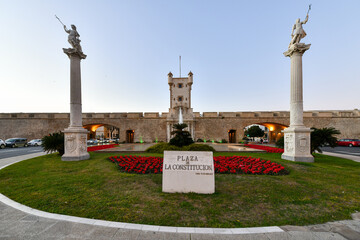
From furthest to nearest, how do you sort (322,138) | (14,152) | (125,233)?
(14,152)
(322,138)
(125,233)

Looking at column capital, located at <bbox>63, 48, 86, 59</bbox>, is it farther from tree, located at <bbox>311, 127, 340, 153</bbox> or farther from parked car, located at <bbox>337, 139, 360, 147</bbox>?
parked car, located at <bbox>337, 139, 360, 147</bbox>

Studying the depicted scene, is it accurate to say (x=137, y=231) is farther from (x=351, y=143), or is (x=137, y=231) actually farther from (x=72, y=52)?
(x=351, y=143)

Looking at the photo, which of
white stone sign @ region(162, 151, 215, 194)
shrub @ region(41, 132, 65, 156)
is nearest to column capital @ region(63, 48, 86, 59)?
shrub @ region(41, 132, 65, 156)

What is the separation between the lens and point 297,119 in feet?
30.5

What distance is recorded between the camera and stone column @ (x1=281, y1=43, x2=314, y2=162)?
8.84 metres

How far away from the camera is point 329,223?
117 inches

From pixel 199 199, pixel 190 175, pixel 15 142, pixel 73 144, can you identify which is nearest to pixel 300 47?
pixel 190 175

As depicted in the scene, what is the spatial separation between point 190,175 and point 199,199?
0.67 metres

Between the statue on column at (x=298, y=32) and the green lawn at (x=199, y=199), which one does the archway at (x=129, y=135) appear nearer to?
the green lawn at (x=199, y=199)

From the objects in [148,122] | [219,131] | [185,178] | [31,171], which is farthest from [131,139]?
[185,178]

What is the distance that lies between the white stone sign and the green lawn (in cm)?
24

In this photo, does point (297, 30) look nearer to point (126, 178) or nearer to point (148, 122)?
point (126, 178)

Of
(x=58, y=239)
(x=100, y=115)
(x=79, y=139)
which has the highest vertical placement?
(x=100, y=115)

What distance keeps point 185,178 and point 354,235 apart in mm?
3390
